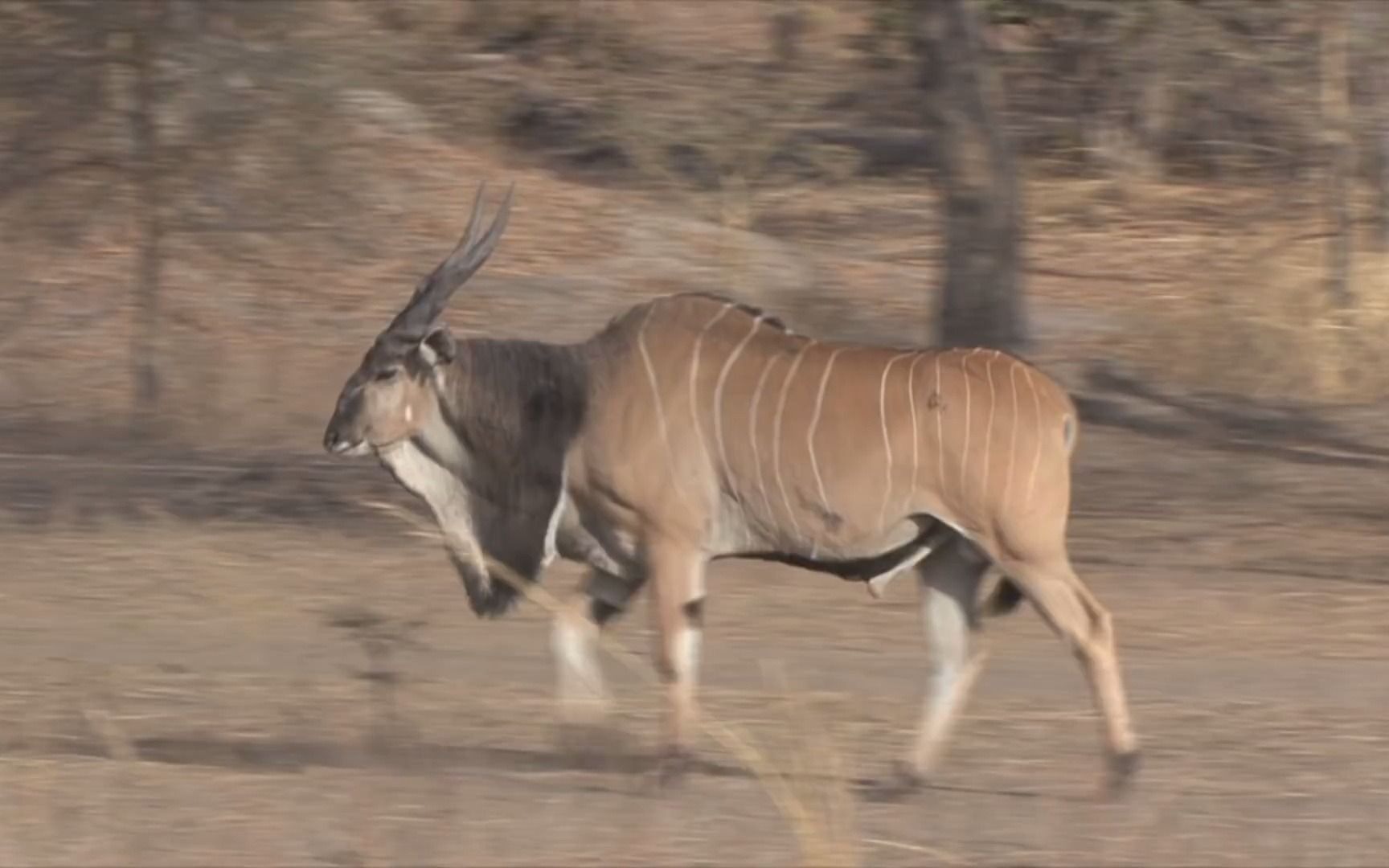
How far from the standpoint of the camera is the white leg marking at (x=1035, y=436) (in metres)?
5.77

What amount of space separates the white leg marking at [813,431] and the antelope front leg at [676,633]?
33cm

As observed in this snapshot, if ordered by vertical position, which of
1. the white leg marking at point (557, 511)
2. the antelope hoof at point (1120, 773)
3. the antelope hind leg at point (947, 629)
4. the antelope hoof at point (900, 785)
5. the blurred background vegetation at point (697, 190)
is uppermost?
the white leg marking at point (557, 511)

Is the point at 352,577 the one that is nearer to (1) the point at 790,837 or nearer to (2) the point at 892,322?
(1) the point at 790,837

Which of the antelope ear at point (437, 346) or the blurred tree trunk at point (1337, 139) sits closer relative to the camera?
the antelope ear at point (437, 346)

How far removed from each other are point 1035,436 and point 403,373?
153cm

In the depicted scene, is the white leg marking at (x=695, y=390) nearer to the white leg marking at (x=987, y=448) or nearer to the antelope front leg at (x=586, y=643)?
the antelope front leg at (x=586, y=643)

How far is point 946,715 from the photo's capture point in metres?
6.08

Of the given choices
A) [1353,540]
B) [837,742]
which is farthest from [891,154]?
[837,742]

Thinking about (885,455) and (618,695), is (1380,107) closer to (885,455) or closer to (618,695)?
(618,695)

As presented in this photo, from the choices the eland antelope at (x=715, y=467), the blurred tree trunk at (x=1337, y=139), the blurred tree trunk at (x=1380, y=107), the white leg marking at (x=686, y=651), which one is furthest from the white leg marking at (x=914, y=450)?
the blurred tree trunk at (x=1337, y=139)

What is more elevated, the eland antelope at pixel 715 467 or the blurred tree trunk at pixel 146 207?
the eland antelope at pixel 715 467

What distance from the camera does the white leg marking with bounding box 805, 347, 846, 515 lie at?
19.4ft

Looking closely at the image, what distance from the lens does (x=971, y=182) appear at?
12141mm

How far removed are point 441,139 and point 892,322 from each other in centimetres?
515
